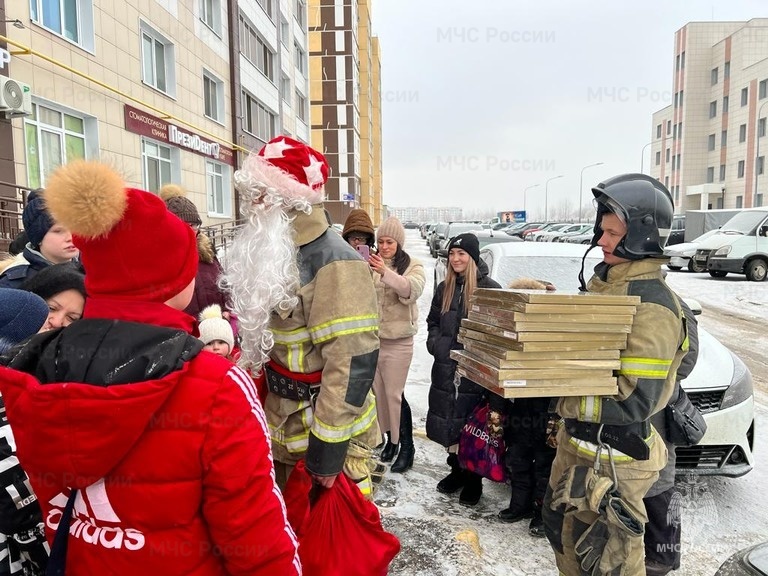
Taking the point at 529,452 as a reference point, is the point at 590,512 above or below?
above

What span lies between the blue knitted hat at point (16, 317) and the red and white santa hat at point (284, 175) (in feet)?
2.93

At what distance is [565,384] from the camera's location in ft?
6.82

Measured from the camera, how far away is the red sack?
6.55 feet

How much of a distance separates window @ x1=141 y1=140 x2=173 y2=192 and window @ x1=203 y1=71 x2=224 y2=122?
11.3ft

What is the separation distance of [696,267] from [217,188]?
17115 mm

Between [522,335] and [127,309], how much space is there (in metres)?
1.41

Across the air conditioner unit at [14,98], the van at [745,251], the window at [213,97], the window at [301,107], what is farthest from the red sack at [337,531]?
the window at [301,107]

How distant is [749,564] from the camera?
1.83 m

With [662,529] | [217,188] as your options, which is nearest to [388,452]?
[662,529]

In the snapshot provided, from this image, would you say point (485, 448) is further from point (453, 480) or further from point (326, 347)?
point (326, 347)

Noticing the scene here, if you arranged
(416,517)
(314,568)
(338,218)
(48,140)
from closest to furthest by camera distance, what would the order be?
(314,568) < (416,517) < (48,140) < (338,218)

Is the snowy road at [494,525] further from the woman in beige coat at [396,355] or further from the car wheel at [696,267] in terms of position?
the car wheel at [696,267]

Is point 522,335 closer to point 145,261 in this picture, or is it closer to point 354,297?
point 354,297

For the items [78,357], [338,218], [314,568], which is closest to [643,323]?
[314,568]
